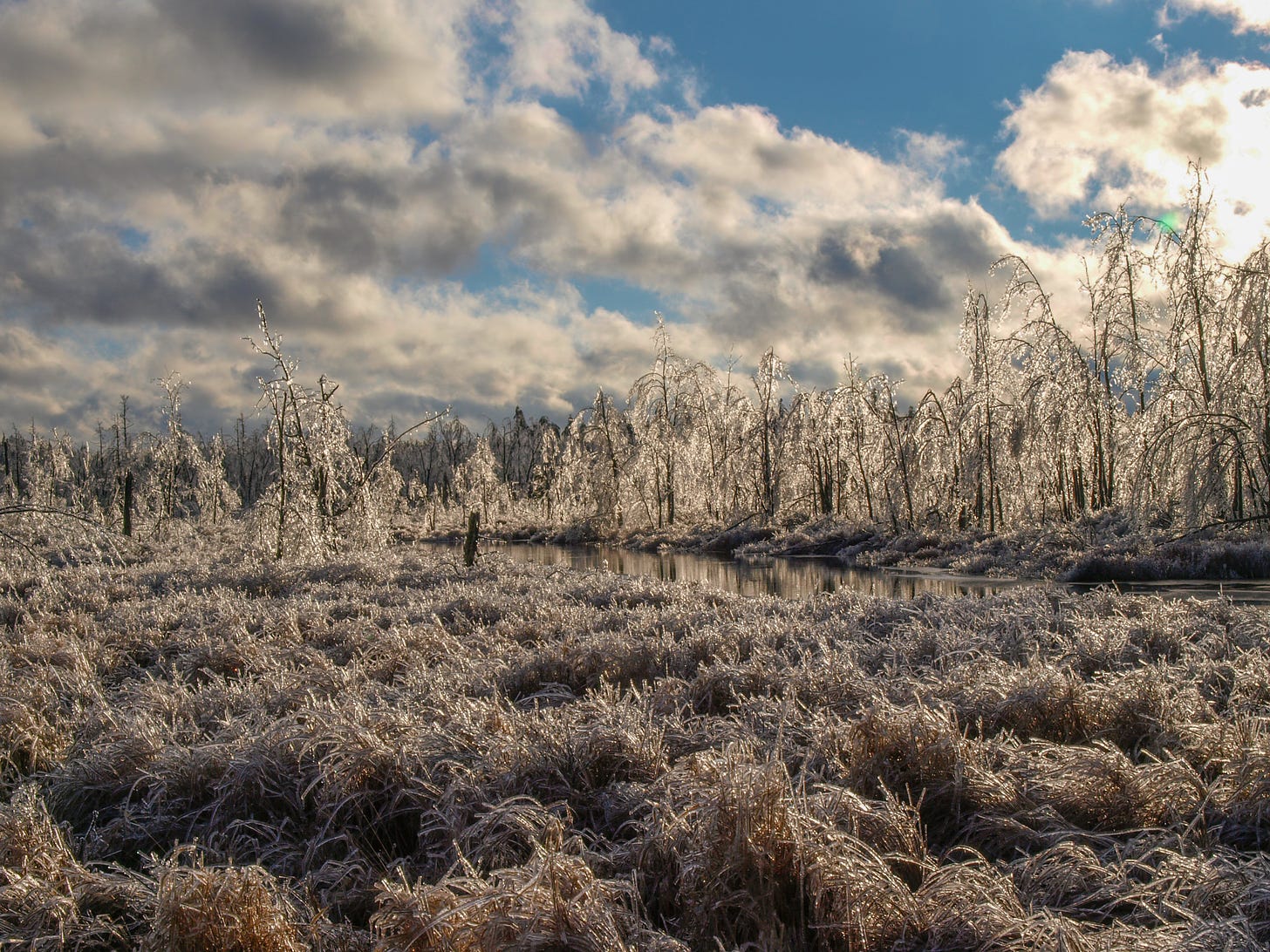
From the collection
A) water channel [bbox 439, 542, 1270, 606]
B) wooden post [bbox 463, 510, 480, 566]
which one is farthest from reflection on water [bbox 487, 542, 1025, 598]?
wooden post [bbox 463, 510, 480, 566]

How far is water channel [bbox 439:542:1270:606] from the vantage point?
42.5ft

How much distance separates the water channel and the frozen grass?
558 cm

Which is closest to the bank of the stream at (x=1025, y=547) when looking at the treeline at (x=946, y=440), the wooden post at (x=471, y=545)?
the treeline at (x=946, y=440)

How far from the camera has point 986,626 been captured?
26.2 ft

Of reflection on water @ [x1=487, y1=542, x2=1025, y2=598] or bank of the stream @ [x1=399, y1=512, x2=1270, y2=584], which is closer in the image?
bank of the stream @ [x1=399, y1=512, x2=1270, y2=584]

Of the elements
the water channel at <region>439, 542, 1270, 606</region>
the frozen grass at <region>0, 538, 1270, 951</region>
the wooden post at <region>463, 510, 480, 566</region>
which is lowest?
the frozen grass at <region>0, 538, 1270, 951</region>

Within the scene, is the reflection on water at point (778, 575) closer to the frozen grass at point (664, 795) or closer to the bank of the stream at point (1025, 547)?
the bank of the stream at point (1025, 547)

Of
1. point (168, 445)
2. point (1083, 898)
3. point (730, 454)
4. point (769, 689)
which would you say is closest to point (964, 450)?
point (730, 454)

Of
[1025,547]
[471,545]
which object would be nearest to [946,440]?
[1025,547]

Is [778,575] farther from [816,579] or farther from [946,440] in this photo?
[946,440]

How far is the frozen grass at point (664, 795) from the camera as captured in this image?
9.14 feet

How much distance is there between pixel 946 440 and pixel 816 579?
27.0 ft

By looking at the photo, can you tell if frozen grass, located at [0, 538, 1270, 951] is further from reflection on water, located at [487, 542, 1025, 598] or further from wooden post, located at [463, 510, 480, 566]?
wooden post, located at [463, 510, 480, 566]

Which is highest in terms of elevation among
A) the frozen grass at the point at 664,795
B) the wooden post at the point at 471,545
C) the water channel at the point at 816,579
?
the wooden post at the point at 471,545
